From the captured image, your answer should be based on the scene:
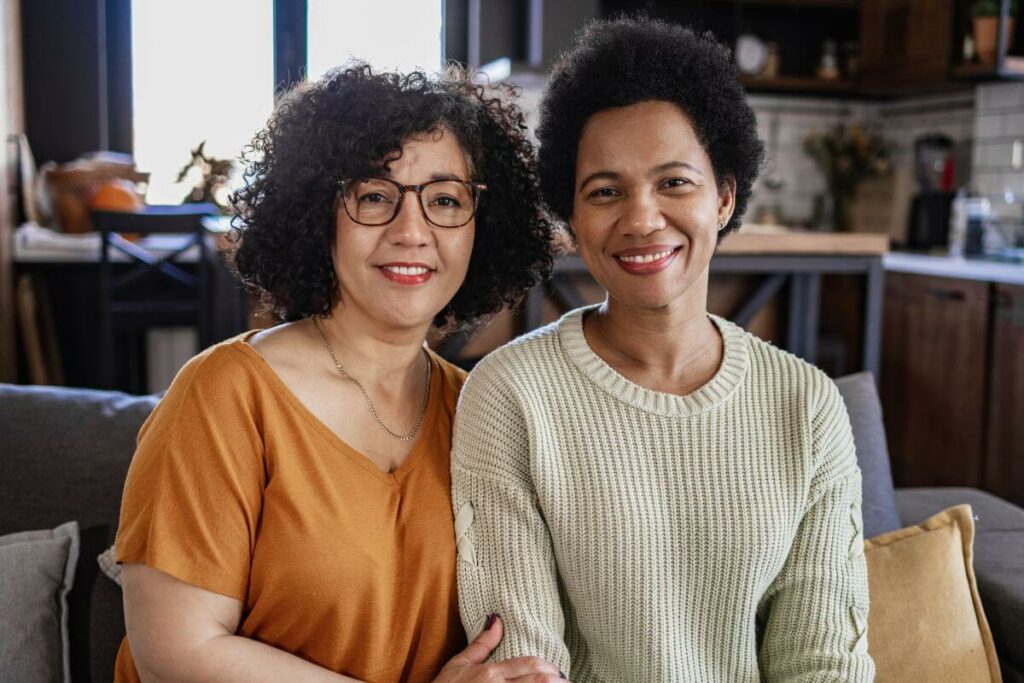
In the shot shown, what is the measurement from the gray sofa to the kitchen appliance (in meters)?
3.41

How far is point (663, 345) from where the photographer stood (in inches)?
54.7

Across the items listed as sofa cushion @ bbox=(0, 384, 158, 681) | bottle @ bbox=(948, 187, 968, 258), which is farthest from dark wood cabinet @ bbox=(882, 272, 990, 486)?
sofa cushion @ bbox=(0, 384, 158, 681)

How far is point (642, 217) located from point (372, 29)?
4.27m

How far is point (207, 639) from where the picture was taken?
1.16 meters

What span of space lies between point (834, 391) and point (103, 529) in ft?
3.50

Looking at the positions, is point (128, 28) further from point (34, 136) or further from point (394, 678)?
point (394, 678)

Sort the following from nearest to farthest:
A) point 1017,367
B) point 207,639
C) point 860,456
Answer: point 207,639 < point 860,456 < point 1017,367

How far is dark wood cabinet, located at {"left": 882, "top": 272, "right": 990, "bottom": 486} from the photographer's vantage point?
378 cm

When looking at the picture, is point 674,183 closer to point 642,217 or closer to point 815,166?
point 642,217

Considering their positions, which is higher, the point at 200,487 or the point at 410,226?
the point at 410,226

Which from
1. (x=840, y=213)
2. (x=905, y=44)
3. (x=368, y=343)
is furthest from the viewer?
(x=840, y=213)

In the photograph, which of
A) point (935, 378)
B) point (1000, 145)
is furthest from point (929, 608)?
point (1000, 145)

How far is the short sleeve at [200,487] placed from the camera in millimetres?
1161

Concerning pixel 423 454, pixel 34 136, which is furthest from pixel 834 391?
pixel 34 136
